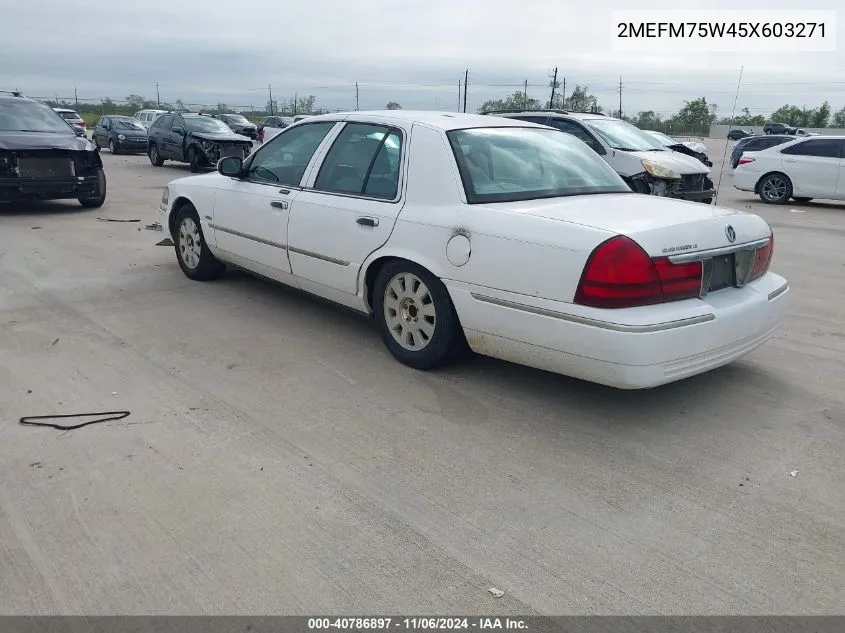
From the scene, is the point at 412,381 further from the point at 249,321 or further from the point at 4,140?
the point at 4,140

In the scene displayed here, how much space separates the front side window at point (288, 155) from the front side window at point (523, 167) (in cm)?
128

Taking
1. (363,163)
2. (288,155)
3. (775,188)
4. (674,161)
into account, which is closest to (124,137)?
(674,161)

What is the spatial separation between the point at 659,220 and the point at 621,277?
0.52 metres

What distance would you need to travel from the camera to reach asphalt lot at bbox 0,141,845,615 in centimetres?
261

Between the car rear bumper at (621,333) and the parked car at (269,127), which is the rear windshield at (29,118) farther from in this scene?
the parked car at (269,127)

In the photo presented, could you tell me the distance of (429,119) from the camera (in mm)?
4961

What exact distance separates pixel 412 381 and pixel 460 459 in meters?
1.03

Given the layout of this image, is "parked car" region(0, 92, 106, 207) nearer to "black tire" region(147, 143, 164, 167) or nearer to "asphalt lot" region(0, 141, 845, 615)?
"asphalt lot" region(0, 141, 845, 615)

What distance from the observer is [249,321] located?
568cm

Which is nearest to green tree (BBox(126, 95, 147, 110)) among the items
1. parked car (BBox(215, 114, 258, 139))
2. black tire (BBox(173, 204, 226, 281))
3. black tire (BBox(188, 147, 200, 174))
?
parked car (BBox(215, 114, 258, 139))

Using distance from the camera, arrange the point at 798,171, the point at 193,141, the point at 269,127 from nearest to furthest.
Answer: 1. the point at 798,171
2. the point at 193,141
3. the point at 269,127

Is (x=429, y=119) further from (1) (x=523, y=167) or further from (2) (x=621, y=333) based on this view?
(2) (x=621, y=333)

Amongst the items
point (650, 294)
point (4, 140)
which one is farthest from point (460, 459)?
point (4, 140)
